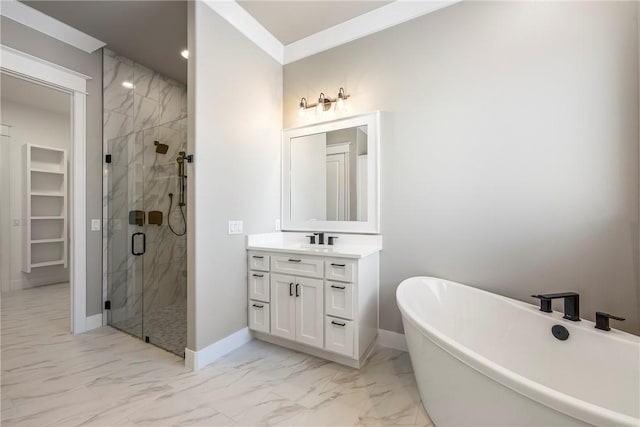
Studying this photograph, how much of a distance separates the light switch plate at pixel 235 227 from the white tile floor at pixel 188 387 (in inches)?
39.8

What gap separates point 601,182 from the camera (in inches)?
65.7

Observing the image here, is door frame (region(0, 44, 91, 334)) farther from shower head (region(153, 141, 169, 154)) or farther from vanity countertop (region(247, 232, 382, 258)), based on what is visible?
vanity countertop (region(247, 232, 382, 258))

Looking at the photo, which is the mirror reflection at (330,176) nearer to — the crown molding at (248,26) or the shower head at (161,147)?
the crown molding at (248,26)

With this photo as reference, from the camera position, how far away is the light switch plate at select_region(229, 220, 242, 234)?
2.31m

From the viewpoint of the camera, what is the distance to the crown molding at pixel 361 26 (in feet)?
7.34

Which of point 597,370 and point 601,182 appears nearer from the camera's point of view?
point 597,370

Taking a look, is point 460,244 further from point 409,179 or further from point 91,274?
point 91,274

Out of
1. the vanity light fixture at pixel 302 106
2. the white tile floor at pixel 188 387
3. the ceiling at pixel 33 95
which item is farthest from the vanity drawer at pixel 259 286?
the ceiling at pixel 33 95

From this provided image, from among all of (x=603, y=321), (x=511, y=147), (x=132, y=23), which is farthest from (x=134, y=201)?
(x=603, y=321)

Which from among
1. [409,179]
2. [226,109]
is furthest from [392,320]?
[226,109]

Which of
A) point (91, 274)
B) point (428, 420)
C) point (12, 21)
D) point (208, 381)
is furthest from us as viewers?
point (91, 274)

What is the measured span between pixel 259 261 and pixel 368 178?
4.03ft

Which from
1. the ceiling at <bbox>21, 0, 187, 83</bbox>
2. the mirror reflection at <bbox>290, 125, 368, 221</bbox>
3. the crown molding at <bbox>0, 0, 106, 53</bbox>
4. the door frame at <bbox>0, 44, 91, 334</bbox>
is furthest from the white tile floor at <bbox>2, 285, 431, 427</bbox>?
the ceiling at <bbox>21, 0, 187, 83</bbox>

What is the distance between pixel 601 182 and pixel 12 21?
4539 millimetres
